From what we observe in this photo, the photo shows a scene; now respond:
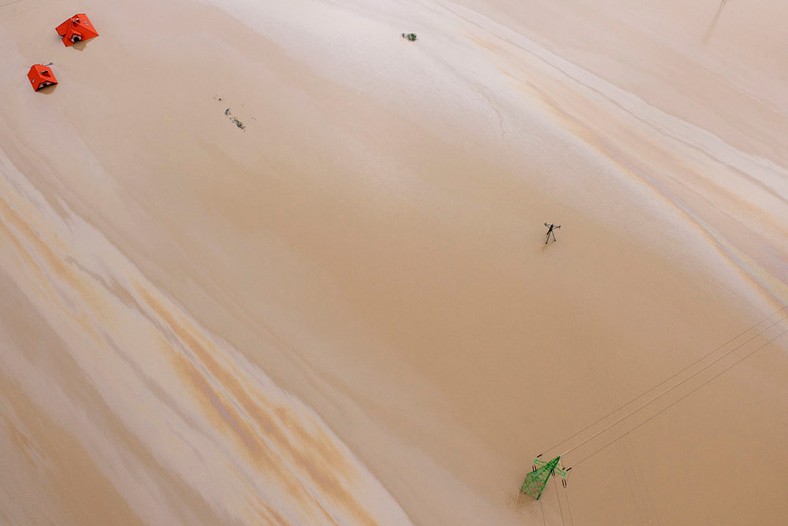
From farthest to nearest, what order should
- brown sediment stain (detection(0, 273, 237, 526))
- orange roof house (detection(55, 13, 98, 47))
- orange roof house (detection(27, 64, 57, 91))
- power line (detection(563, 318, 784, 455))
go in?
orange roof house (detection(55, 13, 98, 47)) < orange roof house (detection(27, 64, 57, 91)) < power line (detection(563, 318, 784, 455)) < brown sediment stain (detection(0, 273, 237, 526))

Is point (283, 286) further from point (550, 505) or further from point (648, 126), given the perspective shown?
point (648, 126)

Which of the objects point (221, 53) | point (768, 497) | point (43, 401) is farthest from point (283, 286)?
point (768, 497)

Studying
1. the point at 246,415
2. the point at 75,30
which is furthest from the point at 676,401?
the point at 75,30

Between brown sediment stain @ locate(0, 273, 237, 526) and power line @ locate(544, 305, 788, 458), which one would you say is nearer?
brown sediment stain @ locate(0, 273, 237, 526)

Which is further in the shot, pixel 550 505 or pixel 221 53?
pixel 221 53

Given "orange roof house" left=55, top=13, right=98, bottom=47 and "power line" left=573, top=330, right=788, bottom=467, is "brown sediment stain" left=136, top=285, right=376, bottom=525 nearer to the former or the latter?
"power line" left=573, top=330, right=788, bottom=467

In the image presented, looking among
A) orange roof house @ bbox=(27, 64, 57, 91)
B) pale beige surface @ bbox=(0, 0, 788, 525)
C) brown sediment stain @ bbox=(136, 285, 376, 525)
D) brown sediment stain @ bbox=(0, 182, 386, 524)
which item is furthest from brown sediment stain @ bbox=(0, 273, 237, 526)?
orange roof house @ bbox=(27, 64, 57, 91)

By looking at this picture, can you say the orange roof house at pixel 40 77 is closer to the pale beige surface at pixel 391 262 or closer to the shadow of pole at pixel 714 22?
the pale beige surface at pixel 391 262

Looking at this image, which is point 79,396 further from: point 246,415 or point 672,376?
point 672,376
